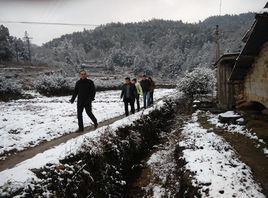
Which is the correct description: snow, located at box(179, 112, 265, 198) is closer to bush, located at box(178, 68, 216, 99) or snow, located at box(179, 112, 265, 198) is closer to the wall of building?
the wall of building

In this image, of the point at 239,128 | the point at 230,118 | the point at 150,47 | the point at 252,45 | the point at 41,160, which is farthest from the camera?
the point at 150,47

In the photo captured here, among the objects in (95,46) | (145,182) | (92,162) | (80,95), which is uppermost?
(95,46)

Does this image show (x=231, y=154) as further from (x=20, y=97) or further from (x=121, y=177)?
(x=20, y=97)

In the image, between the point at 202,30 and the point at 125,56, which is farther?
the point at 202,30

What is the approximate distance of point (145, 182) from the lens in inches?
363

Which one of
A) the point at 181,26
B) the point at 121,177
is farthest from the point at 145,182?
the point at 181,26

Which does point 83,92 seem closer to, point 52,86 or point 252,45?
point 252,45

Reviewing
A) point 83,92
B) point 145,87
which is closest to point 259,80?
point 83,92

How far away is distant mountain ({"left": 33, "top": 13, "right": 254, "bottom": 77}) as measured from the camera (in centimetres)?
11916

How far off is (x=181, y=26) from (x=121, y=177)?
598 ft

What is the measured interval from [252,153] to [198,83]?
1860 cm

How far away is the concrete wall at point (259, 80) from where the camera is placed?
401 inches

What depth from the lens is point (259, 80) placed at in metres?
10.6

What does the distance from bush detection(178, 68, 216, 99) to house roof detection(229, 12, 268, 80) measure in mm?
16898
